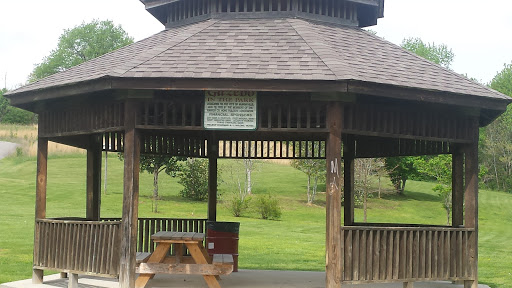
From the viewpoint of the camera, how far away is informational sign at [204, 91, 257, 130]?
984 cm

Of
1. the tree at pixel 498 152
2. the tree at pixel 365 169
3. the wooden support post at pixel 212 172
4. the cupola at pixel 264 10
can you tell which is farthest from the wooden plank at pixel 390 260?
the tree at pixel 498 152

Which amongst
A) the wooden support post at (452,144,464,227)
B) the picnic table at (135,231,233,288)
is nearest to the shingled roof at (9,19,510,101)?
the wooden support post at (452,144,464,227)

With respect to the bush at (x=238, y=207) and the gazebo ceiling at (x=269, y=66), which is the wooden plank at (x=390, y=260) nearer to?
the gazebo ceiling at (x=269, y=66)

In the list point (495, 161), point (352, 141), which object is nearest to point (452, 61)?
point (495, 161)

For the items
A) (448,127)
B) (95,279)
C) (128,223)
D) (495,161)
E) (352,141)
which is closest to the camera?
(128,223)

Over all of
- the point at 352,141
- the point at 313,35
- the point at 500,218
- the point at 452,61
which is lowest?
the point at 500,218

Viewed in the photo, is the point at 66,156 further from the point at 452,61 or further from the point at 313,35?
the point at 313,35

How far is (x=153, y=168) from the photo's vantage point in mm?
35188

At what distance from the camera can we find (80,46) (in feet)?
255

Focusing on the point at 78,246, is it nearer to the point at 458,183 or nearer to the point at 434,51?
the point at 458,183

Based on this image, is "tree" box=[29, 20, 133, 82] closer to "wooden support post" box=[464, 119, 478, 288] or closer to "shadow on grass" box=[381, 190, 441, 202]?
"shadow on grass" box=[381, 190, 441, 202]

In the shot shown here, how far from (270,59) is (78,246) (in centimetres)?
415

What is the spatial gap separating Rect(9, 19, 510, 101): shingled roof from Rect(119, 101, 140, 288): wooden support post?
0.80 m

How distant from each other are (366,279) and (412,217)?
33848mm
